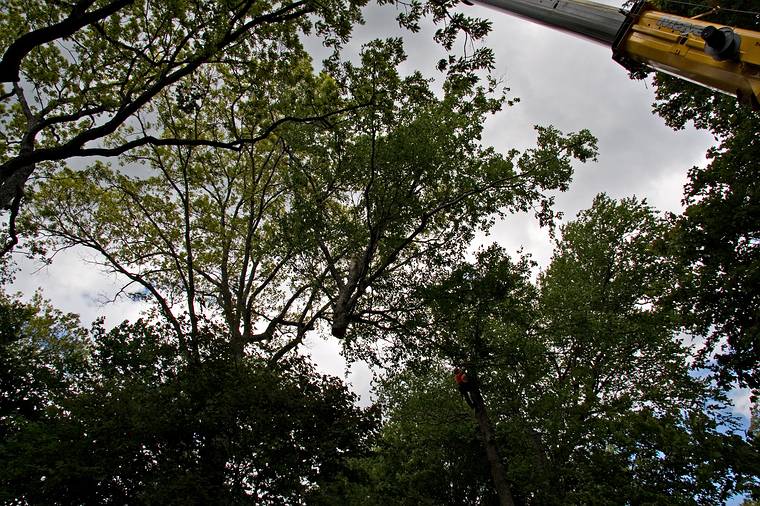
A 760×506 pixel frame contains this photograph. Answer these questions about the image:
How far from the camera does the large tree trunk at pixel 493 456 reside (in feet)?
41.1

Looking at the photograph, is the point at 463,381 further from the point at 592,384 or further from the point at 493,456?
the point at 592,384

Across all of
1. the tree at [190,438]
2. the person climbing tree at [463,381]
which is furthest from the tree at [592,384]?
the tree at [190,438]

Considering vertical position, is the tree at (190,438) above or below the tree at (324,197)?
below

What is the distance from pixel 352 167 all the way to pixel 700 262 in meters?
9.13

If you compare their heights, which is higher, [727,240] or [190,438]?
[727,240]

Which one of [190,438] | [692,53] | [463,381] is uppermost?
[692,53]

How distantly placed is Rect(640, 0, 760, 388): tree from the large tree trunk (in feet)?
22.2

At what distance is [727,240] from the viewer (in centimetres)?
883

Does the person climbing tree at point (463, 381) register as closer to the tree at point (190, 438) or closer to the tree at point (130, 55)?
the tree at point (190, 438)

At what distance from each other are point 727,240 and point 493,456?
30.0 feet

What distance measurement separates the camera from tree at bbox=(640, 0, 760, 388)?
8289 mm

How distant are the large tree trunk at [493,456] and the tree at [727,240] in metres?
6.75

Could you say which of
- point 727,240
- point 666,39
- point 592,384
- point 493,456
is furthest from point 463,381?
point 666,39

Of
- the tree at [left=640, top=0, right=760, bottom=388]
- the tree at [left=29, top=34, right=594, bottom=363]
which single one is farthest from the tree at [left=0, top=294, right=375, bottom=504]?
the tree at [left=640, top=0, right=760, bottom=388]
